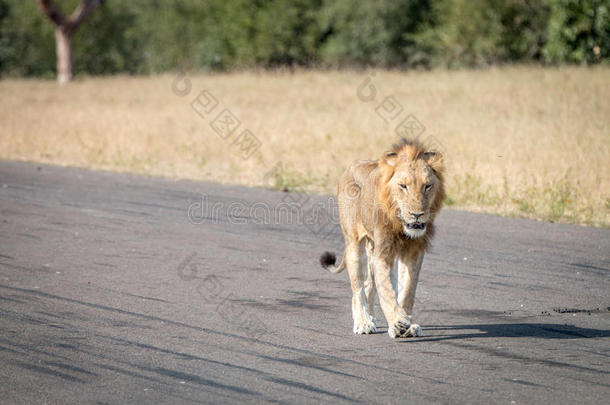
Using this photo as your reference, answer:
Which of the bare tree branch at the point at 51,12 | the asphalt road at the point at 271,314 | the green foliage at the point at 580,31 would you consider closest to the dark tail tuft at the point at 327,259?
the asphalt road at the point at 271,314

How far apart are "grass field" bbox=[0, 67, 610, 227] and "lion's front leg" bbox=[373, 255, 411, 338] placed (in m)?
6.38

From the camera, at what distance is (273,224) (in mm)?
12000

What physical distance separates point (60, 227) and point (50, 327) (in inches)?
196

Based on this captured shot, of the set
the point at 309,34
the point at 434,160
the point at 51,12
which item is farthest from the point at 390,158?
the point at 309,34

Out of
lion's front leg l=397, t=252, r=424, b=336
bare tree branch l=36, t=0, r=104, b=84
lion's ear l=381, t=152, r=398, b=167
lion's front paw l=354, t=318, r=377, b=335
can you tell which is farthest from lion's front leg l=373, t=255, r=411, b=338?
bare tree branch l=36, t=0, r=104, b=84

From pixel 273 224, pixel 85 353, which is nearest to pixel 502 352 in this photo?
pixel 85 353

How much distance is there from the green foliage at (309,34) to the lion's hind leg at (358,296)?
25.5 m

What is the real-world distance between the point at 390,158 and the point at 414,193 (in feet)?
1.26

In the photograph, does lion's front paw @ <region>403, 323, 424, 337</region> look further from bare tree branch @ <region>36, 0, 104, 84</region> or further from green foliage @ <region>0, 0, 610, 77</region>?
bare tree branch @ <region>36, 0, 104, 84</region>

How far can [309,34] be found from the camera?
46844 mm

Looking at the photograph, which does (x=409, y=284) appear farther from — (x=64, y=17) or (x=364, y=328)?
(x=64, y=17)

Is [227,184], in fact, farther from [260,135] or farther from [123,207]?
[260,135]

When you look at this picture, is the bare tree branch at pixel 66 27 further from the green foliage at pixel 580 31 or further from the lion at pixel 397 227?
the lion at pixel 397 227

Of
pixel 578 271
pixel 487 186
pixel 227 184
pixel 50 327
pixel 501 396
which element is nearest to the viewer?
pixel 501 396
